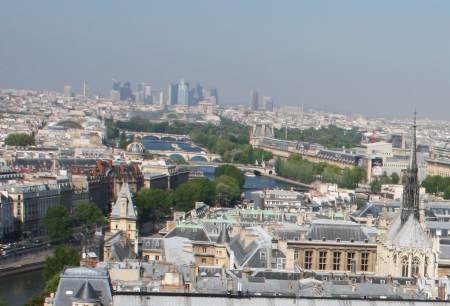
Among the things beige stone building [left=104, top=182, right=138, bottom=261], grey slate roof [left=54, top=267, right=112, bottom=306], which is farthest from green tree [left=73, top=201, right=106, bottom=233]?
grey slate roof [left=54, top=267, right=112, bottom=306]

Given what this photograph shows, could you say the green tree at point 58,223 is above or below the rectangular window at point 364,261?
below

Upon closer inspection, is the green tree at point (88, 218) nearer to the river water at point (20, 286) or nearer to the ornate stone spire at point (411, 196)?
the river water at point (20, 286)

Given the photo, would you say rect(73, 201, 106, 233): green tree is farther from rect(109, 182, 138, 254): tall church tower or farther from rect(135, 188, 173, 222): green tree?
rect(109, 182, 138, 254): tall church tower

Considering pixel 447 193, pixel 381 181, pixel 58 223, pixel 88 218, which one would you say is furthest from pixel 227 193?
pixel 58 223

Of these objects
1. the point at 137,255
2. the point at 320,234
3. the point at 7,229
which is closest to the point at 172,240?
the point at 137,255

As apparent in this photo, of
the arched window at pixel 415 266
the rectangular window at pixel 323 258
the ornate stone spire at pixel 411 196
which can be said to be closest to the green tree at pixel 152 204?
the rectangular window at pixel 323 258
